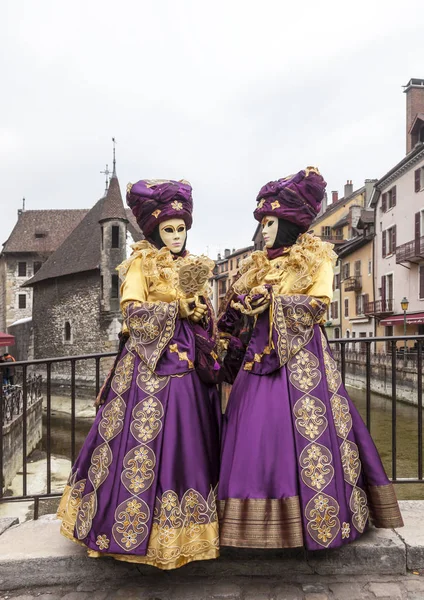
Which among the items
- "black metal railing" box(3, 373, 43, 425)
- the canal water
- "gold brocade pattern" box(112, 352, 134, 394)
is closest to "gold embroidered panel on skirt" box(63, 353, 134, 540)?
"gold brocade pattern" box(112, 352, 134, 394)

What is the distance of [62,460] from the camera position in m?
14.7

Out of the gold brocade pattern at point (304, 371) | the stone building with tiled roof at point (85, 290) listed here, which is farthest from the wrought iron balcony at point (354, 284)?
the gold brocade pattern at point (304, 371)

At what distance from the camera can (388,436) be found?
1411 centimetres

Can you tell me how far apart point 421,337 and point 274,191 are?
136 centimetres

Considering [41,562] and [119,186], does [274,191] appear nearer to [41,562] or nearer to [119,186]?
[41,562]

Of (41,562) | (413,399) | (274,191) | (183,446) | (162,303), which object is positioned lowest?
(413,399)

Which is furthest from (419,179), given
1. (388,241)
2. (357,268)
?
(357,268)

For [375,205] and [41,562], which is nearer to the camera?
[41,562]

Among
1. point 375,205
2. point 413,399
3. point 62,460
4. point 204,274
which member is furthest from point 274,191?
point 375,205

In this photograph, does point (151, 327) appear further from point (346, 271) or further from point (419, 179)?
point (346, 271)

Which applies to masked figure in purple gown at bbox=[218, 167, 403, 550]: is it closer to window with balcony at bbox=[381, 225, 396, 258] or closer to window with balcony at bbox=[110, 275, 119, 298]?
window with balcony at bbox=[381, 225, 396, 258]

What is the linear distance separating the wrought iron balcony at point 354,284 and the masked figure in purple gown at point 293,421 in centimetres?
3138

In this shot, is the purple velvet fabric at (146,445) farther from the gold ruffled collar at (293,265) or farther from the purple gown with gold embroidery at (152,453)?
the gold ruffled collar at (293,265)

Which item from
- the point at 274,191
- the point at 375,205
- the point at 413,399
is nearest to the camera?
the point at 274,191
